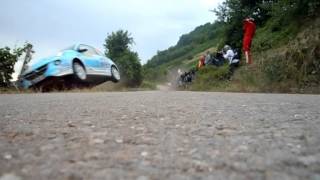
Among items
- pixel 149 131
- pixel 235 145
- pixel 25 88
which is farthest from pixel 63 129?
pixel 25 88

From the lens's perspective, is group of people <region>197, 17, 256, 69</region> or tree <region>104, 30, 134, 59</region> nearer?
group of people <region>197, 17, 256, 69</region>

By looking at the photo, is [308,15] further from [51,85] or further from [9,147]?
[9,147]

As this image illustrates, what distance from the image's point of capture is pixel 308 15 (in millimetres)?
18922

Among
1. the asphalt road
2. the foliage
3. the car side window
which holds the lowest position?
the asphalt road

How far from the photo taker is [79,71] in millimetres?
13922

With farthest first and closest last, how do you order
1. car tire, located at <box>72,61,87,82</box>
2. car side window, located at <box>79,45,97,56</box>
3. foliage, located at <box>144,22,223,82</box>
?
foliage, located at <box>144,22,223,82</box> < car side window, located at <box>79,45,97,56</box> < car tire, located at <box>72,61,87,82</box>

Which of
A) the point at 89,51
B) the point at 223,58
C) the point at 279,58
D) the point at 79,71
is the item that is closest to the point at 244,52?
the point at 279,58

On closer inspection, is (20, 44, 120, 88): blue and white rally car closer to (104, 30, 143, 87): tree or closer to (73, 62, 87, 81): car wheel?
(73, 62, 87, 81): car wheel

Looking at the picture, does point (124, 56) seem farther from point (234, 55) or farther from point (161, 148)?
point (161, 148)

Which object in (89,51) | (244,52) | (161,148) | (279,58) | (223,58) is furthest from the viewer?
(223,58)

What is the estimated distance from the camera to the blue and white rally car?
43.6 ft

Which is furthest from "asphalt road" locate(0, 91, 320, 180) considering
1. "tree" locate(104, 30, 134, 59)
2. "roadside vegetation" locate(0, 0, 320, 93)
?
"tree" locate(104, 30, 134, 59)

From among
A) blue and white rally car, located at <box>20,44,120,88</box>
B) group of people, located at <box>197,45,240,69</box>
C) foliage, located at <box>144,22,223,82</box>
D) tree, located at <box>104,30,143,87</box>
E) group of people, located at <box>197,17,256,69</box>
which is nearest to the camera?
blue and white rally car, located at <box>20,44,120,88</box>

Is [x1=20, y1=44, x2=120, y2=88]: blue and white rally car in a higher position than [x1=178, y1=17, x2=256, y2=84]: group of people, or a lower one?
lower
